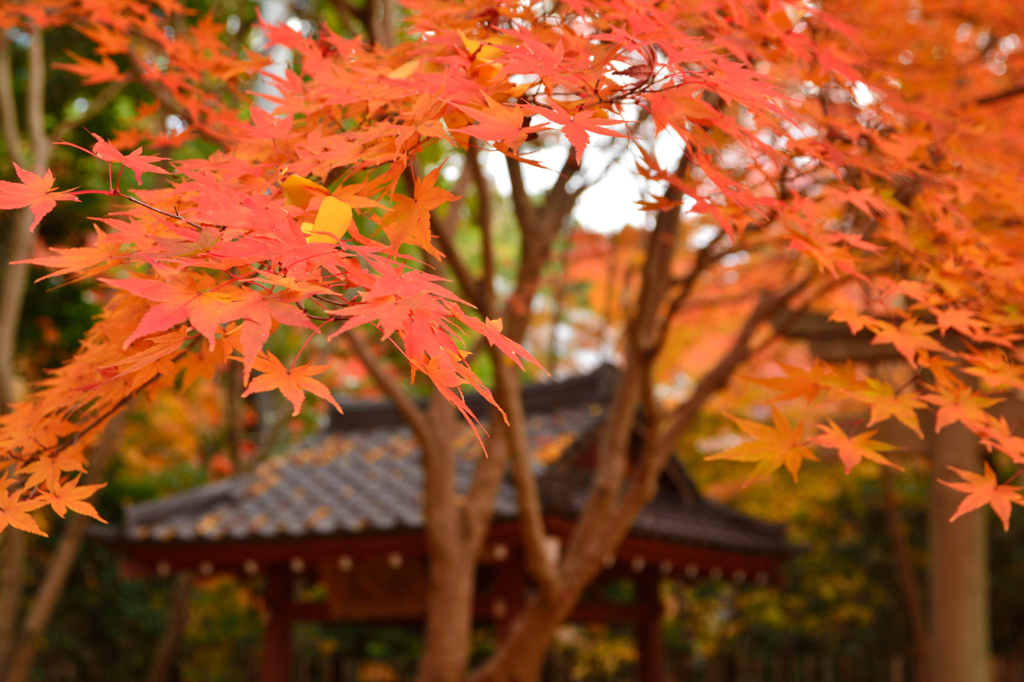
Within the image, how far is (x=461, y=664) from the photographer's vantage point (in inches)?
152

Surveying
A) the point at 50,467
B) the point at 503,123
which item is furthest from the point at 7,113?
the point at 503,123

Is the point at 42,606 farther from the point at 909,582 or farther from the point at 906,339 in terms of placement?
the point at 909,582

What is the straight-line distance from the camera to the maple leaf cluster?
4.03ft

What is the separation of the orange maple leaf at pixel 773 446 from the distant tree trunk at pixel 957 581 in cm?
436

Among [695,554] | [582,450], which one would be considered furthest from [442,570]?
[695,554]

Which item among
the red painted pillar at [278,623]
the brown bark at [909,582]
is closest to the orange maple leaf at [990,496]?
the red painted pillar at [278,623]

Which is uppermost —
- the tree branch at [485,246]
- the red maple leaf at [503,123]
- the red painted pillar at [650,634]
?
the tree branch at [485,246]

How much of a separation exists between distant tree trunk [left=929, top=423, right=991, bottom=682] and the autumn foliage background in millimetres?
157

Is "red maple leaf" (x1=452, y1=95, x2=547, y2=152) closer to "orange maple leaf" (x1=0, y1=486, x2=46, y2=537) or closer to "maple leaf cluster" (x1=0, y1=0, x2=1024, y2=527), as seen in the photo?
"maple leaf cluster" (x1=0, y1=0, x2=1024, y2=527)

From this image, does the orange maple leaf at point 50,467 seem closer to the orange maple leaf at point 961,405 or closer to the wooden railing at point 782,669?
the orange maple leaf at point 961,405

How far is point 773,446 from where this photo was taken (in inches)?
71.8

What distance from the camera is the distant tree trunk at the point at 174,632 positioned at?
8.02 meters

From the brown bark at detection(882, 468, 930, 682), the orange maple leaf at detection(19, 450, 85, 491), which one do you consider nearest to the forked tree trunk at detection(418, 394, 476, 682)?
Answer: the orange maple leaf at detection(19, 450, 85, 491)

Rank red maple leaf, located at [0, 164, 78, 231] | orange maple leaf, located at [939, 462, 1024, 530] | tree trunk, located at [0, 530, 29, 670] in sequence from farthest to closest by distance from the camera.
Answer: tree trunk, located at [0, 530, 29, 670] → orange maple leaf, located at [939, 462, 1024, 530] → red maple leaf, located at [0, 164, 78, 231]
